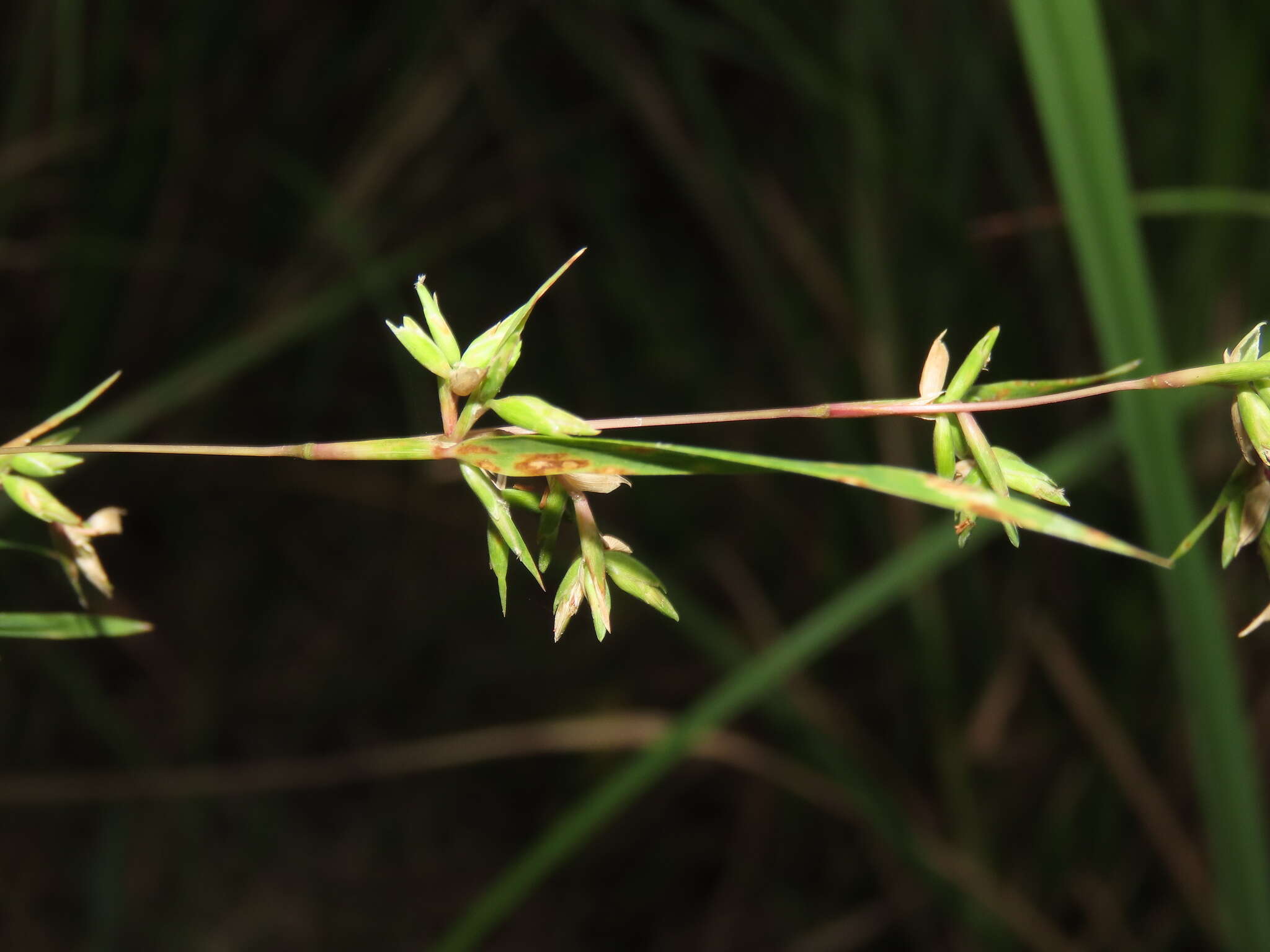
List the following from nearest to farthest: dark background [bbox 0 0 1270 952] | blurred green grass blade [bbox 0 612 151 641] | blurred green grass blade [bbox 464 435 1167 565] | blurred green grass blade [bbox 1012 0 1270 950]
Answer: blurred green grass blade [bbox 464 435 1167 565], blurred green grass blade [bbox 0 612 151 641], blurred green grass blade [bbox 1012 0 1270 950], dark background [bbox 0 0 1270 952]

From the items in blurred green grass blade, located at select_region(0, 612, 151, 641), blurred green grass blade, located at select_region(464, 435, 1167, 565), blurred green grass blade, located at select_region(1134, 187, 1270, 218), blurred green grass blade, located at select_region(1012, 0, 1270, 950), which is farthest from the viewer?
blurred green grass blade, located at select_region(1134, 187, 1270, 218)

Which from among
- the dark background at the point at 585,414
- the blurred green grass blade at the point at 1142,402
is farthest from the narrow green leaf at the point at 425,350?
the dark background at the point at 585,414

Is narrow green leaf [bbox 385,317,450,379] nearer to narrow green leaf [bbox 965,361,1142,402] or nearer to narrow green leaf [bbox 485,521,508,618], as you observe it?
narrow green leaf [bbox 485,521,508,618]

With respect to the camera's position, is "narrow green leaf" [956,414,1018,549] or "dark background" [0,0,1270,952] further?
"dark background" [0,0,1270,952]

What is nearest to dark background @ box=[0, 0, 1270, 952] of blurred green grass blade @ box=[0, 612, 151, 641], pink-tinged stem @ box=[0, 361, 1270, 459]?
blurred green grass blade @ box=[0, 612, 151, 641]

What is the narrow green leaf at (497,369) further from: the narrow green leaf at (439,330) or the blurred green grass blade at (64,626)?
the blurred green grass blade at (64,626)

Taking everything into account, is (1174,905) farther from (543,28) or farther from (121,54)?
(121,54)

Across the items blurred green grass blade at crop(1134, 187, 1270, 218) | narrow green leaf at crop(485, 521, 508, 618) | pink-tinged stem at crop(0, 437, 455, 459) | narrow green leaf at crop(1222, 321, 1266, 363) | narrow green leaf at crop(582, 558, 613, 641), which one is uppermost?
blurred green grass blade at crop(1134, 187, 1270, 218)
